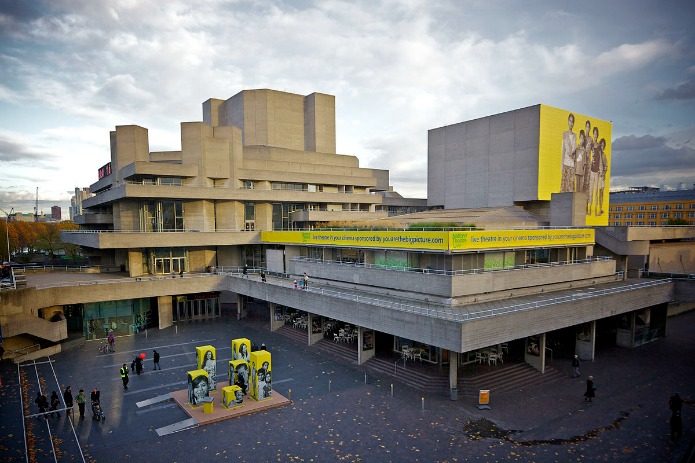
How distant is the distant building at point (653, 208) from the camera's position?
99375 mm

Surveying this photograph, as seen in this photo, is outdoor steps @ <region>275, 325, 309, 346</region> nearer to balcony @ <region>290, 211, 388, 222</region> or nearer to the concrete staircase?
the concrete staircase

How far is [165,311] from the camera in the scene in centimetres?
4197

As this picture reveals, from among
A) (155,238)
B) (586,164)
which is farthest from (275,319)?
(586,164)

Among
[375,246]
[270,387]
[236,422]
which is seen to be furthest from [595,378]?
[236,422]

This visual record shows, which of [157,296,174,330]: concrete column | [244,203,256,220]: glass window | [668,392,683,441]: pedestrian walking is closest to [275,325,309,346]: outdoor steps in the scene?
[157,296,174,330]: concrete column

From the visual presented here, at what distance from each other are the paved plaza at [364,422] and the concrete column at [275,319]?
9.44m

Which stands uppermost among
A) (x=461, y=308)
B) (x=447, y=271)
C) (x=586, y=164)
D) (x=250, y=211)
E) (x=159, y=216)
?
(x=586, y=164)

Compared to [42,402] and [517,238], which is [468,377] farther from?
[42,402]

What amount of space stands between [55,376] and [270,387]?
15690mm

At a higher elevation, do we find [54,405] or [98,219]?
[98,219]

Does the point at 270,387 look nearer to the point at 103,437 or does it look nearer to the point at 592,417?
the point at 103,437

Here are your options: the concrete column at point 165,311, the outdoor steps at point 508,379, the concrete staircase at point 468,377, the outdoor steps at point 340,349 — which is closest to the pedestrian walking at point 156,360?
the outdoor steps at point 340,349

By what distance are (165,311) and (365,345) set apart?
76.7ft

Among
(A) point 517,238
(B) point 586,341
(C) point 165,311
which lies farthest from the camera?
(C) point 165,311
